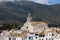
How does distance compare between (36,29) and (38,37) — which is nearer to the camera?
(38,37)

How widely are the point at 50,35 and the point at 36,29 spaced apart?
11.5 m

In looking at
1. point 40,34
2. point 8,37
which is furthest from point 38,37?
point 8,37

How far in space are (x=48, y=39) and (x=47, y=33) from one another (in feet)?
5.61

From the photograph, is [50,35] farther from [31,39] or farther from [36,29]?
[36,29]

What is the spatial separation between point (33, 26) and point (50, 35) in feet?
39.0

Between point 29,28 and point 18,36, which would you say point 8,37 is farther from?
point 29,28

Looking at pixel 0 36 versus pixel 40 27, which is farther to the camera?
pixel 40 27

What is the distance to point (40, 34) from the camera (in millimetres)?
56969

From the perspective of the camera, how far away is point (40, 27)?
70.3 m

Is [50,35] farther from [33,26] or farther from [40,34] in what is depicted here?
[33,26]

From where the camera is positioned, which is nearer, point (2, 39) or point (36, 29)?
point (2, 39)

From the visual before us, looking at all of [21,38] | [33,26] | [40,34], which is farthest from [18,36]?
[33,26]

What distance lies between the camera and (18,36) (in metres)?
54.8

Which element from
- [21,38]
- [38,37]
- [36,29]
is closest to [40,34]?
[38,37]
